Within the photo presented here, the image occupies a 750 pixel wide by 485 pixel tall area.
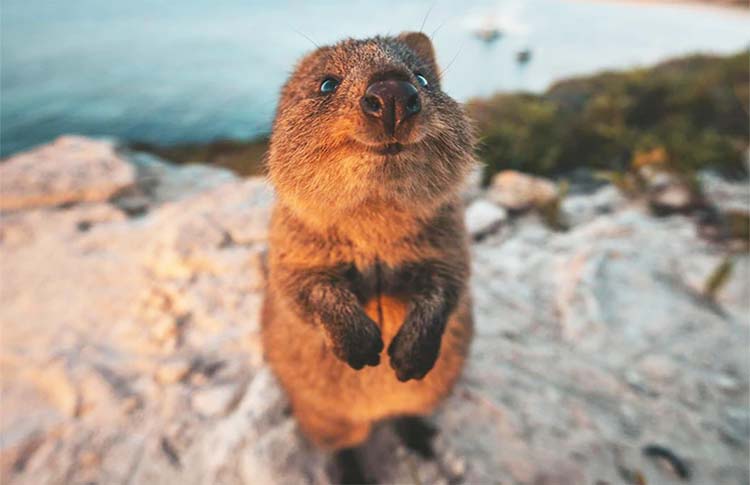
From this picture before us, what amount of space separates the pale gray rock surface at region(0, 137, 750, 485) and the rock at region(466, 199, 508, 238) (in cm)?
28

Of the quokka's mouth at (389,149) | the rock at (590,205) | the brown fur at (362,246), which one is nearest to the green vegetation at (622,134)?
the rock at (590,205)

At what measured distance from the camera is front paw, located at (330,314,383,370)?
6.99 ft

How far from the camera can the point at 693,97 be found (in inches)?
359

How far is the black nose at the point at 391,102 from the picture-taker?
1.50m

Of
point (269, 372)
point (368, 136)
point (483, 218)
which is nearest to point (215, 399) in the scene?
point (269, 372)

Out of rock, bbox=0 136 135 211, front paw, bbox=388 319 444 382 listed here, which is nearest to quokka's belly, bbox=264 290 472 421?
front paw, bbox=388 319 444 382

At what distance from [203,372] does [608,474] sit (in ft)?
10.0

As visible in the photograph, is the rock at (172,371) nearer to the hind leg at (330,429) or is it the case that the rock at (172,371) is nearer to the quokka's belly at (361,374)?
the quokka's belly at (361,374)

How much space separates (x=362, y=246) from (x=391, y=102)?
3.18 feet

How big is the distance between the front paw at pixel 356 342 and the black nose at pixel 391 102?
3.31ft

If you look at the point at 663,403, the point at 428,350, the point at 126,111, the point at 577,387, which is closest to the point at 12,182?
the point at 126,111

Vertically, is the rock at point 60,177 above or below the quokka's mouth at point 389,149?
below

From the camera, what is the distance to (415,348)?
216cm

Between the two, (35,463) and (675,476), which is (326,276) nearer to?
(35,463)
